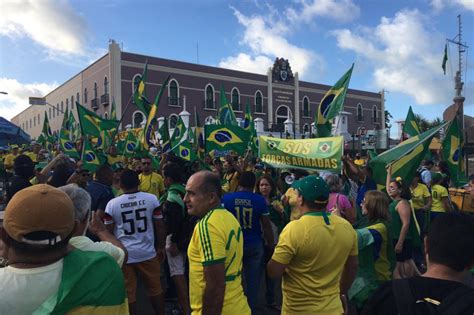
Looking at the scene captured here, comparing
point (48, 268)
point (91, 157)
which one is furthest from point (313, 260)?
point (91, 157)

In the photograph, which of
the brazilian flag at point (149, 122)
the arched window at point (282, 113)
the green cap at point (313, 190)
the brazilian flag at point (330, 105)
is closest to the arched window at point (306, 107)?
the arched window at point (282, 113)

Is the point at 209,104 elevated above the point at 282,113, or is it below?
above

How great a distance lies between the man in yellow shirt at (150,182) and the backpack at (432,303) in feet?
20.8

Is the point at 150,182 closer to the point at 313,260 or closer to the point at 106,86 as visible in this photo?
the point at 313,260

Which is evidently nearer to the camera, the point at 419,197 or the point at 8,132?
the point at 419,197

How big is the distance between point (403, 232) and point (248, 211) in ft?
6.11

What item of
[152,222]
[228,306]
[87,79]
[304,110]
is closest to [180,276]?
[152,222]

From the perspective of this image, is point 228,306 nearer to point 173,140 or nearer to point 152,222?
point 152,222

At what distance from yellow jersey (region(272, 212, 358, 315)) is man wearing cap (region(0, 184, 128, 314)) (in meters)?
1.42

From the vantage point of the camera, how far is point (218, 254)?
96.6 inches

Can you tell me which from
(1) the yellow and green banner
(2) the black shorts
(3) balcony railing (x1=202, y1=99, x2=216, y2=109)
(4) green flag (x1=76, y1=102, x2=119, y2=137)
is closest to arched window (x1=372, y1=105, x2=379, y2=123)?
(3) balcony railing (x1=202, y1=99, x2=216, y2=109)

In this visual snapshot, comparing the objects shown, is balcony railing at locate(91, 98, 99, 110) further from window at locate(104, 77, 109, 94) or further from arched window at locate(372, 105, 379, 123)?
arched window at locate(372, 105, 379, 123)

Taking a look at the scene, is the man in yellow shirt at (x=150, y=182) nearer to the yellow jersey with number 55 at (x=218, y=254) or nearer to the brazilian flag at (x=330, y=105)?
the brazilian flag at (x=330, y=105)

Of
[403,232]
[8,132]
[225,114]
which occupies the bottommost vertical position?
[403,232]
